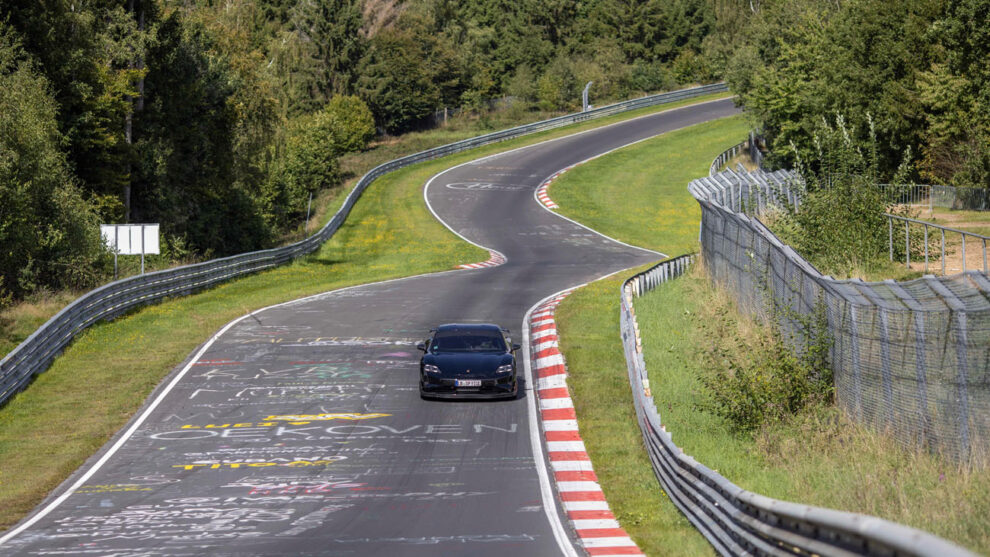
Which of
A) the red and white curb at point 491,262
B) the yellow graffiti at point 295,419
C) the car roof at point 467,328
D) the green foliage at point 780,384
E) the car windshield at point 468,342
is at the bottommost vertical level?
the yellow graffiti at point 295,419

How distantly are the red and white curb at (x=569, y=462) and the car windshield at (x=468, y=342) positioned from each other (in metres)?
1.41

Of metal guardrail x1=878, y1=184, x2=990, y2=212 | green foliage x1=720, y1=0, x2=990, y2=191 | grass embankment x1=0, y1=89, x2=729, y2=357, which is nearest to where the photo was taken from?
grass embankment x1=0, y1=89, x2=729, y2=357

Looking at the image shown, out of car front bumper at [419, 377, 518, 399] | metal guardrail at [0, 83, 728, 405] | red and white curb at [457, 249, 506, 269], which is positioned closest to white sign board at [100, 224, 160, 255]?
metal guardrail at [0, 83, 728, 405]

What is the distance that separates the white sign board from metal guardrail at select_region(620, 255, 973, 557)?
20606mm

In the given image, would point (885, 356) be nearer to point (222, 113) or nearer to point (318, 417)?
point (318, 417)

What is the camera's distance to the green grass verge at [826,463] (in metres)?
9.95

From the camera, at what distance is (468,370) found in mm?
21594

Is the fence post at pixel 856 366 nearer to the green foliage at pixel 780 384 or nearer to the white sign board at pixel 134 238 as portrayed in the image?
the green foliage at pixel 780 384

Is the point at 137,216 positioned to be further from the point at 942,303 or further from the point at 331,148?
the point at 942,303

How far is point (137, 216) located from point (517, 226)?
65.6 ft

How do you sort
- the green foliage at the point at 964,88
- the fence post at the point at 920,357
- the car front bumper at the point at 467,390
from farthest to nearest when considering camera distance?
the green foliage at the point at 964,88
the car front bumper at the point at 467,390
the fence post at the point at 920,357

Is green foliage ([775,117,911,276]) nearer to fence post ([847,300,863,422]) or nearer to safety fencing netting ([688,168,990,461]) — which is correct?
safety fencing netting ([688,168,990,461])

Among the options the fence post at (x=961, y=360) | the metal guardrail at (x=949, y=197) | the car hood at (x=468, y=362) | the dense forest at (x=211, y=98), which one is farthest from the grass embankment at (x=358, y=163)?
the metal guardrail at (x=949, y=197)

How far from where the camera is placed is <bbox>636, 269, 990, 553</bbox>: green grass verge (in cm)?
995
